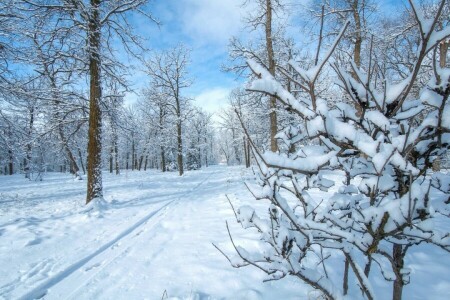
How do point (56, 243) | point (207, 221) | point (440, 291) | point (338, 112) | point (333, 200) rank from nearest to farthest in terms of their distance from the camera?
1. point (338, 112)
2. point (333, 200)
3. point (440, 291)
4. point (56, 243)
5. point (207, 221)

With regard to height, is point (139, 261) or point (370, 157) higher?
point (370, 157)

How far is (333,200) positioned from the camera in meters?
1.60

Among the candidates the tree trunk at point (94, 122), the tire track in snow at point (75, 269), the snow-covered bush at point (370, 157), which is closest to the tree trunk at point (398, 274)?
the snow-covered bush at point (370, 157)

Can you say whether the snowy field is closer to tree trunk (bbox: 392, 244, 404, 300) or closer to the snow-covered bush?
tree trunk (bbox: 392, 244, 404, 300)

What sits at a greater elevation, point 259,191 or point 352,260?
point 259,191

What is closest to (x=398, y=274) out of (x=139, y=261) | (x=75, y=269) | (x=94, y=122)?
(x=139, y=261)

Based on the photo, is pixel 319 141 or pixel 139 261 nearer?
pixel 319 141

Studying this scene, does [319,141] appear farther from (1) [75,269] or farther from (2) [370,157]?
(1) [75,269]

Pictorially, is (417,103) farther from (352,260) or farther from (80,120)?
(80,120)

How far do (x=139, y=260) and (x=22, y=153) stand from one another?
7.96 meters

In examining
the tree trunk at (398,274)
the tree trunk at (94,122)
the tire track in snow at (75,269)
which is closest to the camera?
the tree trunk at (398,274)

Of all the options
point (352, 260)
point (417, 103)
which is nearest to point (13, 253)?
point (352, 260)

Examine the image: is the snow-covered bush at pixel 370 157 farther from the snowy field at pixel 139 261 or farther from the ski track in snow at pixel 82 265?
the ski track in snow at pixel 82 265

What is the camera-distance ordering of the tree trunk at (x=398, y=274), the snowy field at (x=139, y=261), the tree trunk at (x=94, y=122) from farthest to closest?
1. the tree trunk at (x=94, y=122)
2. the snowy field at (x=139, y=261)
3. the tree trunk at (x=398, y=274)
